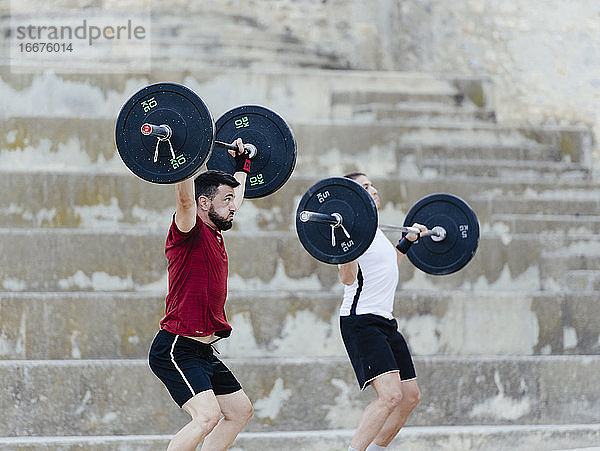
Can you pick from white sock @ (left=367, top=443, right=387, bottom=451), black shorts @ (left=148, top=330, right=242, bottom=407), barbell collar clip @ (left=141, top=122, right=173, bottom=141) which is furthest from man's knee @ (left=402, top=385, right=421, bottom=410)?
barbell collar clip @ (left=141, top=122, right=173, bottom=141)

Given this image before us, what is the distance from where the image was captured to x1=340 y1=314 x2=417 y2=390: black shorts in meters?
6.19

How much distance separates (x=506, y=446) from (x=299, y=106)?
14.9ft

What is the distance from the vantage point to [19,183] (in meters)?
8.56

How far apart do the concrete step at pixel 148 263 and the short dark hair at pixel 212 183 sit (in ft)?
8.01

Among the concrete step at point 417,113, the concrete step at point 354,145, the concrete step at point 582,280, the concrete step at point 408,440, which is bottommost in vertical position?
the concrete step at point 408,440

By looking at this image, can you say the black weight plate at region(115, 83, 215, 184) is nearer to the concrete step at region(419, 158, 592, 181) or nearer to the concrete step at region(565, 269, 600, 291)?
the concrete step at region(565, 269, 600, 291)

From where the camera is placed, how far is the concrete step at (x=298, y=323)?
7504 millimetres

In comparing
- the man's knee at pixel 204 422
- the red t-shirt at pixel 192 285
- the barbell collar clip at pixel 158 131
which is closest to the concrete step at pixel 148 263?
the red t-shirt at pixel 192 285

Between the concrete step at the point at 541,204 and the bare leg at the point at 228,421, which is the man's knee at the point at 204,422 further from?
the concrete step at the point at 541,204

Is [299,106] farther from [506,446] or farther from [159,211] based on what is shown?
[506,446]

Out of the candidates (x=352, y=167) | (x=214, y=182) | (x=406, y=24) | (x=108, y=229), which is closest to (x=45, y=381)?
(x=108, y=229)

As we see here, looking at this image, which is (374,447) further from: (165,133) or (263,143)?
(165,133)

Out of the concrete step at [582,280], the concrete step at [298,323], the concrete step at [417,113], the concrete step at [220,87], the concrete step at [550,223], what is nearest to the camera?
the concrete step at [298,323]

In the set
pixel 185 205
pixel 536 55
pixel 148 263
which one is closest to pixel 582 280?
pixel 148 263
